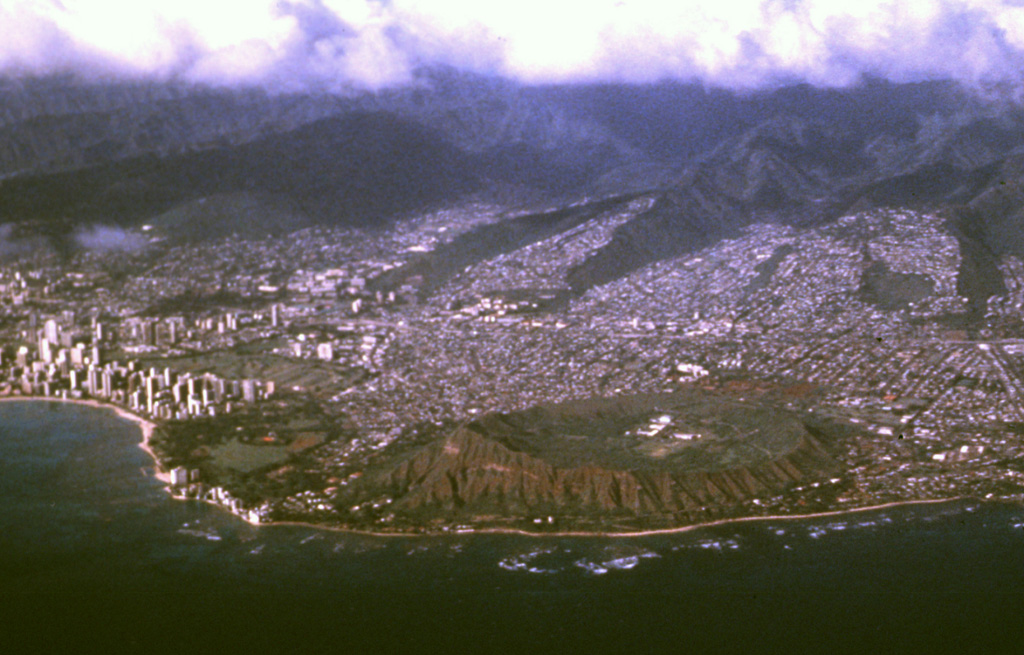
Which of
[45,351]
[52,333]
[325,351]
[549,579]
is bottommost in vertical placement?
[549,579]

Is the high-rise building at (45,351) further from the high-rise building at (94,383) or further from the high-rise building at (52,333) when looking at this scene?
the high-rise building at (94,383)

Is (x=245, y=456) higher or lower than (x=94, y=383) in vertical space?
lower

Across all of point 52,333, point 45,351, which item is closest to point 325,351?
point 45,351

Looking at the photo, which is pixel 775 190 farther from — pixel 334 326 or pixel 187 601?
pixel 187 601

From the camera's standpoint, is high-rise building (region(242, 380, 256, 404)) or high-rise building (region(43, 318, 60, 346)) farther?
high-rise building (region(43, 318, 60, 346))

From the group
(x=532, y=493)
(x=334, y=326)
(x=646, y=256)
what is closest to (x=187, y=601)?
(x=532, y=493)

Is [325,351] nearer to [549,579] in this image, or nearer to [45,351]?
[45,351]

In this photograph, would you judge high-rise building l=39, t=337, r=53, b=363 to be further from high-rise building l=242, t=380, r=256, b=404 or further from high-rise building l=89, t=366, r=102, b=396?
high-rise building l=242, t=380, r=256, b=404

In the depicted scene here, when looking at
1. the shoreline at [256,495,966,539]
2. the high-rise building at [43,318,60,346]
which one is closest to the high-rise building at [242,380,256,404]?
the shoreline at [256,495,966,539]
